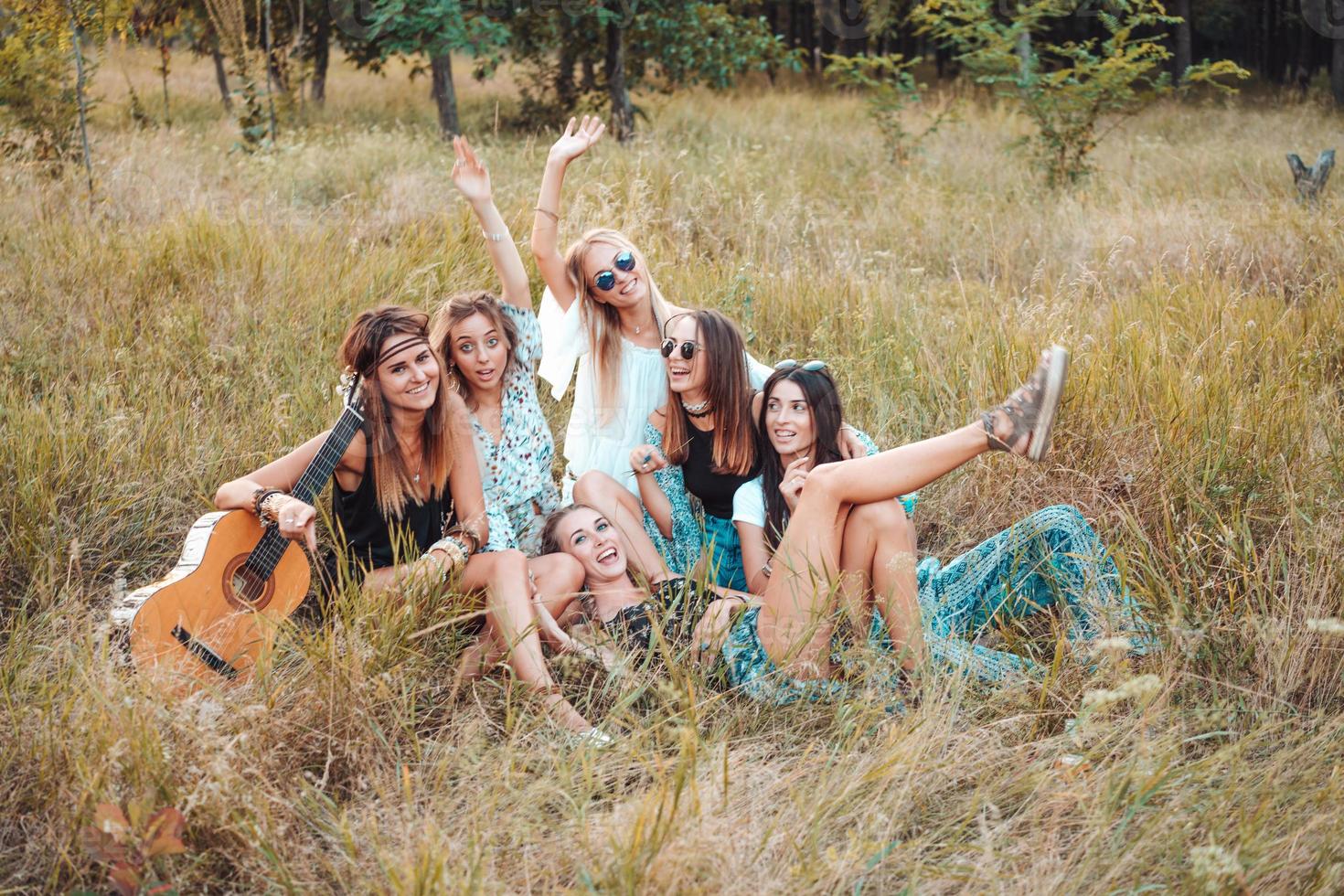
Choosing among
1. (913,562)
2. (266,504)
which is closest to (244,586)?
(266,504)

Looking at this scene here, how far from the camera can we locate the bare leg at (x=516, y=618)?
2.66 meters

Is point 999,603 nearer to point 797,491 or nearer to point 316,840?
point 797,491

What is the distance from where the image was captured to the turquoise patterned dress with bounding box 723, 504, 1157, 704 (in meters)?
2.73

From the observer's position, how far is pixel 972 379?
4.13 metres

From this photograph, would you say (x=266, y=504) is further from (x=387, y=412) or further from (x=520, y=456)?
(x=520, y=456)

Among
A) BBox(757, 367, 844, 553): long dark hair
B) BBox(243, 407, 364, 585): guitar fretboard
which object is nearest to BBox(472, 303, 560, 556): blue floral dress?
BBox(243, 407, 364, 585): guitar fretboard

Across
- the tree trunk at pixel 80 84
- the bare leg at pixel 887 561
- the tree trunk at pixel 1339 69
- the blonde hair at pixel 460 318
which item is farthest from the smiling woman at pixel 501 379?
the tree trunk at pixel 1339 69

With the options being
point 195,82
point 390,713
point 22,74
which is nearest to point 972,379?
point 390,713

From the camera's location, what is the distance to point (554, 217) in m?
3.91

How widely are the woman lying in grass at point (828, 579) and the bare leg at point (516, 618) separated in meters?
0.31

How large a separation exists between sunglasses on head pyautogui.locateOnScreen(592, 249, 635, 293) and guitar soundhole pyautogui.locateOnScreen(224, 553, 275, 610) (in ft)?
5.13

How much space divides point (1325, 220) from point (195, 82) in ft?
53.8

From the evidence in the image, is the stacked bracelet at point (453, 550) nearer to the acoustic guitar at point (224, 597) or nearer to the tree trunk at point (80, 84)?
the acoustic guitar at point (224, 597)

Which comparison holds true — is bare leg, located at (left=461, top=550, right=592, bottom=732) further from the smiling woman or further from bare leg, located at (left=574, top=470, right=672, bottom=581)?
bare leg, located at (left=574, top=470, right=672, bottom=581)
